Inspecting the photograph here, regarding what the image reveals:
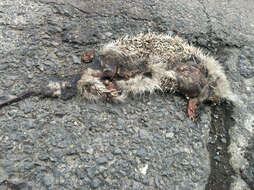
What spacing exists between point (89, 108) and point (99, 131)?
0.66 ft

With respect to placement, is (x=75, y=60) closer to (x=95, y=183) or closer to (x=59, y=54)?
(x=59, y=54)

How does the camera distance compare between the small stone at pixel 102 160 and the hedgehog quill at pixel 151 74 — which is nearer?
the small stone at pixel 102 160

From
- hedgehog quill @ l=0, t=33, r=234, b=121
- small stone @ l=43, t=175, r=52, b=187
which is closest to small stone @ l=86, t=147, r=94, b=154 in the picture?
small stone @ l=43, t=175, r=52, b=187

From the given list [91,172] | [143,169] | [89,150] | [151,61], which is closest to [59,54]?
[151,61]

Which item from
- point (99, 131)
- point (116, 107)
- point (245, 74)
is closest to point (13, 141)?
point (99, 131)

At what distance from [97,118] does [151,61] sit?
67 centimetres

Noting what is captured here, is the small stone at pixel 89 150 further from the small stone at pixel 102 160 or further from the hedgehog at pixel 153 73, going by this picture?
the hedgehog at pixel 153 73

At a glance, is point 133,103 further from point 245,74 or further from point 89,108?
point 245,74

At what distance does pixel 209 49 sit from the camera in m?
2.68

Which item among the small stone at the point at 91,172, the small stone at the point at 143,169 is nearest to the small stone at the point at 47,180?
the small stone at the point at 91,172

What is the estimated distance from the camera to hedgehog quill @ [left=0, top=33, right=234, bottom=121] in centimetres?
211

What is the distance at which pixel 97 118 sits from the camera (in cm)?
198

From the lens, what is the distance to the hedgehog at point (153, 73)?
7.01 ft

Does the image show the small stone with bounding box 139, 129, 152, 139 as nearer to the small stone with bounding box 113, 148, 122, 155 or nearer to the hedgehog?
the small stone with bounding box 113, 148, 122, 155
